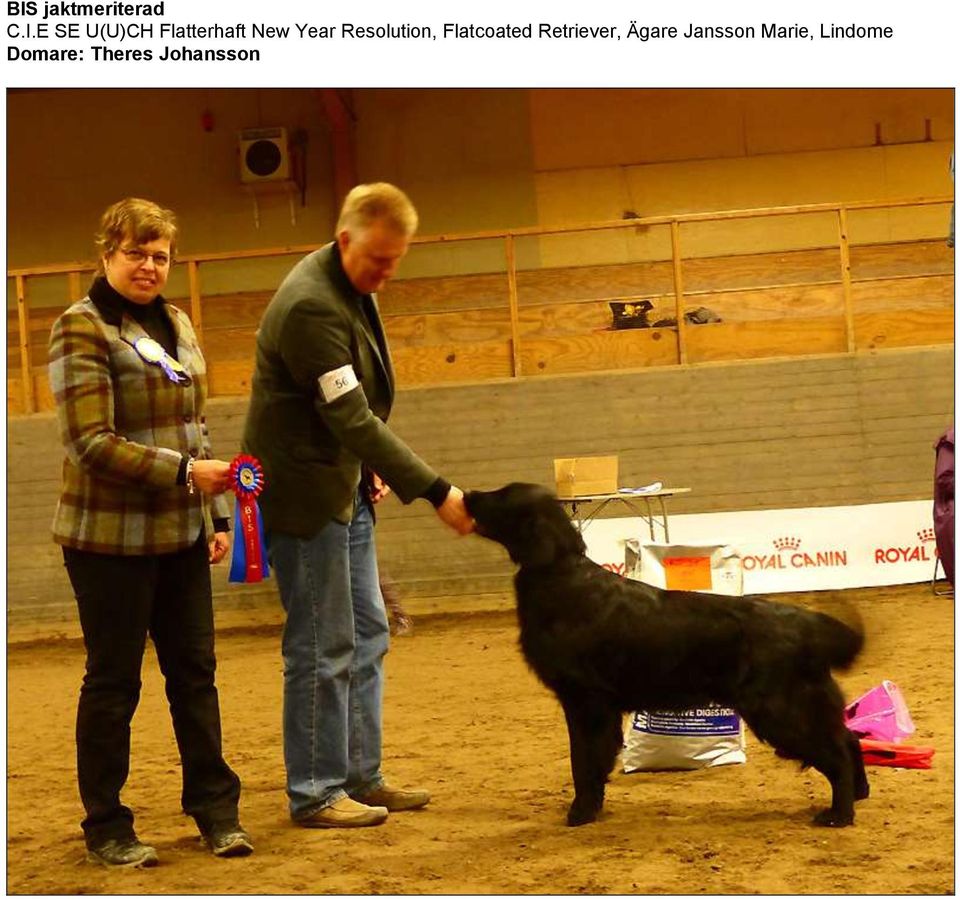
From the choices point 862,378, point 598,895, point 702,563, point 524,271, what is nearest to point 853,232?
point 862,378

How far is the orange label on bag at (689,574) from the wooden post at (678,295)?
15.0 ft

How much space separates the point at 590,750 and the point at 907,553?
5.13 meters

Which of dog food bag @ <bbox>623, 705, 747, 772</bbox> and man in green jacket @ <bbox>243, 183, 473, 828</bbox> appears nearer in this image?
man in green jacket @ <bbox>243, 183, 473, 828</bbox>

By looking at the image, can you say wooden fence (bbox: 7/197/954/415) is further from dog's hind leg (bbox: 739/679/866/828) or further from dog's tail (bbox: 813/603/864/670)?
dog's hind leg (bbox: 739/679/866/828)

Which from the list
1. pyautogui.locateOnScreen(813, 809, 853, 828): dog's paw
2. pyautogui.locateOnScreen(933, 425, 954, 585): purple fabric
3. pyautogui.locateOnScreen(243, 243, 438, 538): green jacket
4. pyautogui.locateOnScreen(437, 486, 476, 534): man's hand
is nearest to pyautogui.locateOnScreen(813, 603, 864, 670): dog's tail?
pyautogui.locateOnScreen(813, 809, 853, 828): dog's paw

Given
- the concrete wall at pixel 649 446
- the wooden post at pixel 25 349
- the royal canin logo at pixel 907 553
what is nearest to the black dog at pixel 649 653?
the royal canin logo at pixel 907 553

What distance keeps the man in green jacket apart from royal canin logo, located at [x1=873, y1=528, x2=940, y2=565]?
5223mm

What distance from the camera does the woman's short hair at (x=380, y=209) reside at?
8.42 feet

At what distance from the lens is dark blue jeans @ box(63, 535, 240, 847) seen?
2459 mm

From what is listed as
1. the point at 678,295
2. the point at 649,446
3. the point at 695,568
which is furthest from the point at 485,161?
the point at 695,568

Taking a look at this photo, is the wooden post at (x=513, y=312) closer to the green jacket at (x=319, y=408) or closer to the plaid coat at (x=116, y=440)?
the green jacket at (x=319, y=408)

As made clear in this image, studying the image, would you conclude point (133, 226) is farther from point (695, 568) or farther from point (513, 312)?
point (513, 312)

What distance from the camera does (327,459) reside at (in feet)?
8.84

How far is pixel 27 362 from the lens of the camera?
8070 millimetres
